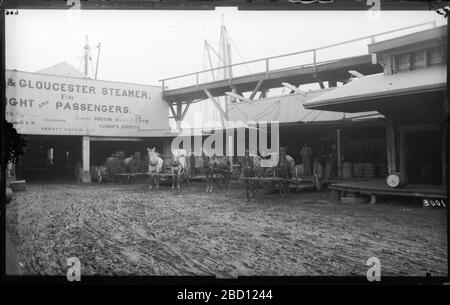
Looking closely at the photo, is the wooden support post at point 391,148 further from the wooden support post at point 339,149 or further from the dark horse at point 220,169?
the dark horse at point 220,169

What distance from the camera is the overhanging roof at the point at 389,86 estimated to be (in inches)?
278

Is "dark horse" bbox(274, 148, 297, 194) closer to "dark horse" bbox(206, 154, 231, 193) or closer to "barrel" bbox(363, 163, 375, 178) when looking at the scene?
"barrel" bbox(363, 163, 375, 178)

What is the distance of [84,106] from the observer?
1158cm

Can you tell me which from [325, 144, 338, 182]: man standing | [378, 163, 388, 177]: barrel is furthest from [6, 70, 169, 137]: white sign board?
[378, 163, 388, 177]: barrel

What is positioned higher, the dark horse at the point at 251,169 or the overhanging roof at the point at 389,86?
the overhanging roof at the point at 389,86

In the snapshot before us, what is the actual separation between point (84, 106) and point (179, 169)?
→ 524 cm

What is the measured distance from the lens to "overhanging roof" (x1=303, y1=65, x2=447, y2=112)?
23.2 ft

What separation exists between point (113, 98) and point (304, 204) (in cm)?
723

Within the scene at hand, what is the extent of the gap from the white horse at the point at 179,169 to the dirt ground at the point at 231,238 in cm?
552

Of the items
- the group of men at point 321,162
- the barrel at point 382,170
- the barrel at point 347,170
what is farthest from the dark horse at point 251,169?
the barrel at point 382,170

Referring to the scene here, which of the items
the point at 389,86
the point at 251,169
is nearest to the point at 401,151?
the point at 389,86

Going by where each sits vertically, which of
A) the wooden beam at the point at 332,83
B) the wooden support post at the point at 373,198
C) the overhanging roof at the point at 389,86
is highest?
the wooden beam at the point at 332,83

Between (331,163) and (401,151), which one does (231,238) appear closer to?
(401,151)
